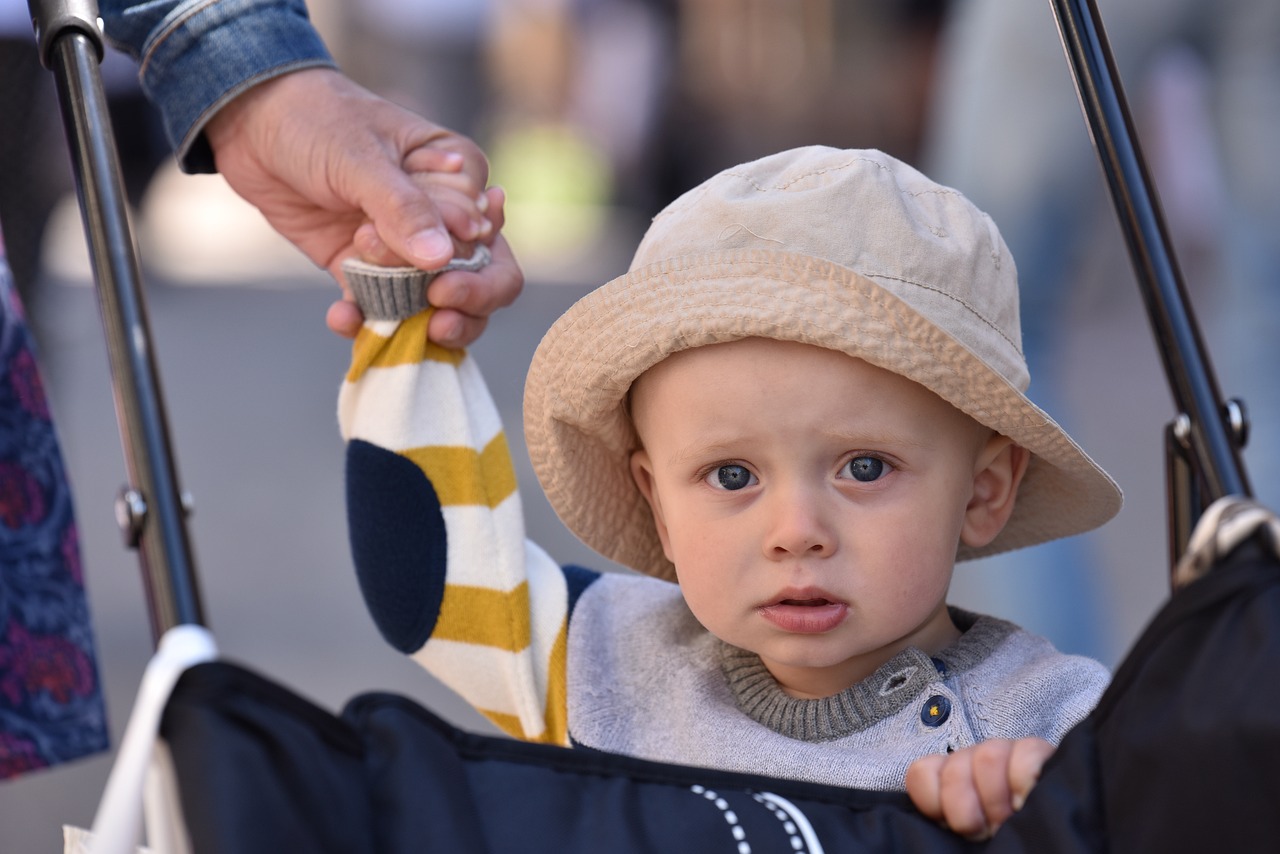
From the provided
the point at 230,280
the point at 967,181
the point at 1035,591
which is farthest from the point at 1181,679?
the point at 230,280

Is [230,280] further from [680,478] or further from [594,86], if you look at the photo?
[680,478]

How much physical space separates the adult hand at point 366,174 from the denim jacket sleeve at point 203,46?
2 cm

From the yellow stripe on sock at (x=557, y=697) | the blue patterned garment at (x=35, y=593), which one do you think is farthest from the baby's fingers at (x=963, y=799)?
the blue patterned garment at (x=35, y=593)

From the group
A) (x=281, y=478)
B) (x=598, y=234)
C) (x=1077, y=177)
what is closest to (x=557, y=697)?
(x=1077, y=177)

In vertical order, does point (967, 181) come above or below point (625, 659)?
above

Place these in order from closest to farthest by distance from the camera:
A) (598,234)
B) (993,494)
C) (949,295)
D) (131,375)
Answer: (131,375) < (949,295) < (993,494) < (598,234)

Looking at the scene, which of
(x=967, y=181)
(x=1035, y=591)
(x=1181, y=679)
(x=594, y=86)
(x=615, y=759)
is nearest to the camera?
(x=1181, y=679)

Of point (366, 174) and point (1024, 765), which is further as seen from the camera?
point (366, 174)

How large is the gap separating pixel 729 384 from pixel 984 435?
186 mm

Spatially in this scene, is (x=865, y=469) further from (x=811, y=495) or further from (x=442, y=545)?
(x=442, y=545)

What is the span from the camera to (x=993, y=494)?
3.61 feet

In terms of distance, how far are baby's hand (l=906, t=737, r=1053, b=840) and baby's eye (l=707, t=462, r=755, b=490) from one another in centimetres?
24

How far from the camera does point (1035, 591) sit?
163 cm

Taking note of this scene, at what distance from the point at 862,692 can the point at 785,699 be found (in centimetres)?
6
